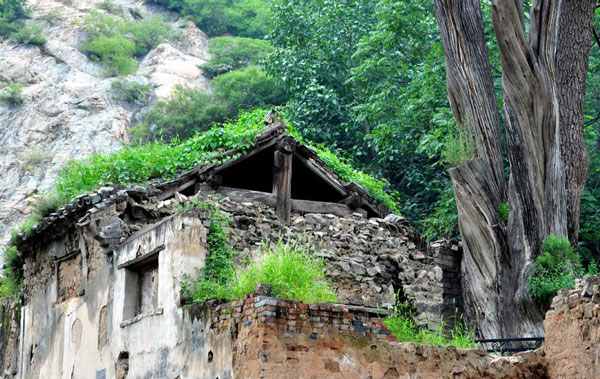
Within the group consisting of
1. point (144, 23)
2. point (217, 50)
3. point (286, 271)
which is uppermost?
point (144, 23)

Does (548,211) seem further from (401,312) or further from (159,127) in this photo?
(159,127)

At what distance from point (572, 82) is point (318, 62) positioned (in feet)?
35.4

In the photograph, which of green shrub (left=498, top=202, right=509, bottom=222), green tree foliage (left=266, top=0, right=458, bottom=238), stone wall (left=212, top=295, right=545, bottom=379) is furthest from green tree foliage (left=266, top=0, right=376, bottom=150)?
stone wall (left=212, top=295, right=545, bottom=379)

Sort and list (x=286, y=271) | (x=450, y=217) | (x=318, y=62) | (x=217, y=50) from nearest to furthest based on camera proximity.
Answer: (x=286, y=271), (x=450, y=217), (x=318, y=62), (x=217, y=50)

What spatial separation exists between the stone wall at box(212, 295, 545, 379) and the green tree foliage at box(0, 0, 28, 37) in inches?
1157

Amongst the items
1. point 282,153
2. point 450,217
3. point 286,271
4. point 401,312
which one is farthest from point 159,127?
point 286,271

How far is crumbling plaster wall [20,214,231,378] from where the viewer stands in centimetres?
912

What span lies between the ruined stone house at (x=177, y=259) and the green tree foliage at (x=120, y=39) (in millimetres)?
21125

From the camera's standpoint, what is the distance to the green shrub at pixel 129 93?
31750 millimetres

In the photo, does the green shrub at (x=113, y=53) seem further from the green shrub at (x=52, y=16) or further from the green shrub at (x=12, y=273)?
the green shrub at (x=12, y=273)

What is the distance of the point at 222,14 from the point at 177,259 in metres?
30.2

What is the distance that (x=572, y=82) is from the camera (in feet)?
41.3

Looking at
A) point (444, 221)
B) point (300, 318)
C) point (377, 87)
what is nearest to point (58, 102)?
point (377, 87)

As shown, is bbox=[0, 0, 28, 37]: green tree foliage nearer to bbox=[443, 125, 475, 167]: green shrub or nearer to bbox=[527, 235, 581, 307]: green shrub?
bbox=[443, 125, 475, 167]: green shrub
